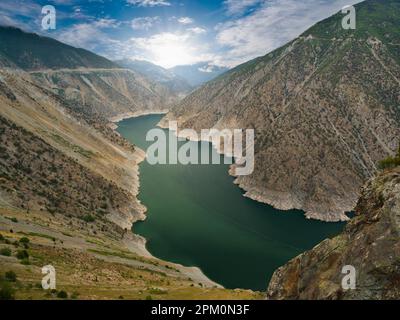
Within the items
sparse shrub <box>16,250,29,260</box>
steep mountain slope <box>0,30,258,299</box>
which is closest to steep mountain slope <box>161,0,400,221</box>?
steep mountain slope <box>0,30,258,299</box>

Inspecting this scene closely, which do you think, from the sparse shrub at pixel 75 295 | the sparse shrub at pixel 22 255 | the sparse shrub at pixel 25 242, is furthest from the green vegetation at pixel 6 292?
the sparse shrub at pixel 25 242

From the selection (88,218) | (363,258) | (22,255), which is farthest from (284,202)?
(363,258)

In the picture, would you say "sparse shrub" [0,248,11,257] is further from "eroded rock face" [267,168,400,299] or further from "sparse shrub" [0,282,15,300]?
"eroded rock face" [267,168,400,299]

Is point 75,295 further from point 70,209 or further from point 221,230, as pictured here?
point 221,230

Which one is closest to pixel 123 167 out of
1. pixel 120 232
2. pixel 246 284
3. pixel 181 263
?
pixel 120 232
